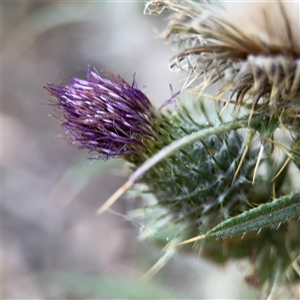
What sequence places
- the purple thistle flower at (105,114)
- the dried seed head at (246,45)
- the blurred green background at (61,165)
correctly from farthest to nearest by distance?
1. the blurred green background at (61,165)
2. the purple thistle flower at (105,114)
3. the dried seed head at (246,45)

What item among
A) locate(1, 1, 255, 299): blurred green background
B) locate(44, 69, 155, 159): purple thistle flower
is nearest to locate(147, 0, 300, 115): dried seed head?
locate(44, 69, 155, 159): purple thistle flower

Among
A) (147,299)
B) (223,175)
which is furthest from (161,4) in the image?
(147,299)

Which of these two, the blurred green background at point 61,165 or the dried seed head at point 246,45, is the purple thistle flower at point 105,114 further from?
the blurred green background at point 61,165

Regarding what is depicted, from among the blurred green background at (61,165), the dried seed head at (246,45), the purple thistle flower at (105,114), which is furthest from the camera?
the blurred green background at (61,165)

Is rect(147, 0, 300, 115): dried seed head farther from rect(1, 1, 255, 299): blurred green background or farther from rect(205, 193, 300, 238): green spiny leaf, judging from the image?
rect(1, 1, 255, 299): blurred green background

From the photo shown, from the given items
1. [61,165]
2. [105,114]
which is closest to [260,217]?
[105,114]

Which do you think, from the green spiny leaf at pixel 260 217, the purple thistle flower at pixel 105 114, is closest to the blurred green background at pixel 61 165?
the purple thistle flower at pixel 105 114
